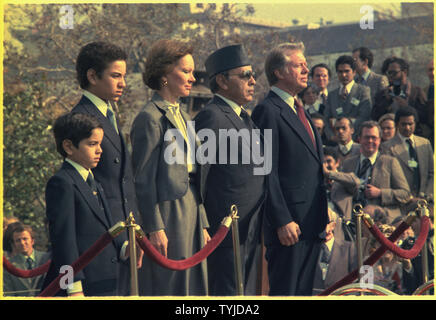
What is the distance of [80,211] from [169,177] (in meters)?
0.80

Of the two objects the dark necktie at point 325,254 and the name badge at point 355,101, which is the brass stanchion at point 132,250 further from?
the name badge at point 355,101

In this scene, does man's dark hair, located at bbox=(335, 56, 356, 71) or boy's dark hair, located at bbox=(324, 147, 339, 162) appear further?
man's dark hair, located at bbox=(335, 56, 356, 71)

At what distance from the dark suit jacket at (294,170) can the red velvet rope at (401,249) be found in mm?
452

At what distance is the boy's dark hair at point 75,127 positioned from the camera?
647 centimetres

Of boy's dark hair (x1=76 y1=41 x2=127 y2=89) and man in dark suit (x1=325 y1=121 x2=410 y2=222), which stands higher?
boy's dark hair (x1=76 y1=41 x2=127 y2=89)

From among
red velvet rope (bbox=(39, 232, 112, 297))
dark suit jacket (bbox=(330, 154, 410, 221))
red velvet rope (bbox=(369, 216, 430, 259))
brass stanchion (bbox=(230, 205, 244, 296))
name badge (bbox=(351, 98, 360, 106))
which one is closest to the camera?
red velvet rope (bbox=(39, 232, 112, 297))

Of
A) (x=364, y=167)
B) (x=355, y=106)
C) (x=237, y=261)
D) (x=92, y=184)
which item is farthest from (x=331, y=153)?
(x=92, y=184)

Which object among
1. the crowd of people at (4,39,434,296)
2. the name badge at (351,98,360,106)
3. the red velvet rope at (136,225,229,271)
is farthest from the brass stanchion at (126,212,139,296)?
the name badge at (351,98,360,106)

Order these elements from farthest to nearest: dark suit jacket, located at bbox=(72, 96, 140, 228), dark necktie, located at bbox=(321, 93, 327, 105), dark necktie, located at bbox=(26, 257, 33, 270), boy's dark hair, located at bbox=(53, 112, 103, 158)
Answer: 1. dark necktie, located at bbox=(321, 93, 327, 105)
2. dark necktie, located at bbox=(26, 257, 33, 270)
3. dark suit jacket, located at bbox=(72, 96, 140, 228)
4. boy's dark hair, located at bbox=(53, 112, 103, 158)

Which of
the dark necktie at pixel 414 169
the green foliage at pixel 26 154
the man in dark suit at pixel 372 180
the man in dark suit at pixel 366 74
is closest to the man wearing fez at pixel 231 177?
the man in dark suit at pixel 372 180

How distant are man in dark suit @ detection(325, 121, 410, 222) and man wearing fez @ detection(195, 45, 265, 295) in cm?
183

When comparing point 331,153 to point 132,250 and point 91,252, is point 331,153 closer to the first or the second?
point 132,250

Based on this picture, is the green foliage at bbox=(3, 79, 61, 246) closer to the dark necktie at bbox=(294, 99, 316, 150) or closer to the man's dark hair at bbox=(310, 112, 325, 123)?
the man's dark hair at bbox=(310, 112, 325, 123)

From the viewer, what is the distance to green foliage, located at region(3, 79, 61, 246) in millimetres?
14328
